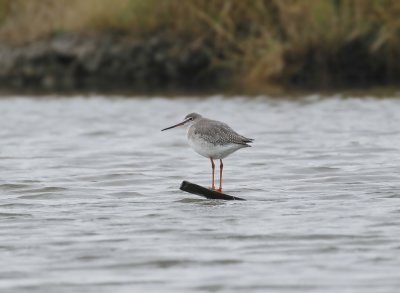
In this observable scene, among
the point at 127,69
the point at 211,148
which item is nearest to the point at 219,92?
the point at 127,69

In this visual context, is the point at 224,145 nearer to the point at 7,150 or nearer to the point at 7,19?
the point at 7,150

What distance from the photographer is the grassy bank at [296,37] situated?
76.5 feet

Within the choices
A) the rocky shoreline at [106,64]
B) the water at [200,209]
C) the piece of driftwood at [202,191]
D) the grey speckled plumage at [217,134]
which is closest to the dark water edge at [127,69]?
the rocky shoreline at [106,64]

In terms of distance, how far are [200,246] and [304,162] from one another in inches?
206

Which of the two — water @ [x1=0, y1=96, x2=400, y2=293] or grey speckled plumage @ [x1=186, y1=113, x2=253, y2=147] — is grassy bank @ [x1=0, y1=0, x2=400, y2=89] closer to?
water @ [x1=0, y1=96, x2=400, y2=293]

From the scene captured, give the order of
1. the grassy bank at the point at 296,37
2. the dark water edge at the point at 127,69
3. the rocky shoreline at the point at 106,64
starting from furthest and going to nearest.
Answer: the rocky shoreline at the point at 106,64, the dark water edge at the point at 127,69, the grassy bank at the point at 296,37

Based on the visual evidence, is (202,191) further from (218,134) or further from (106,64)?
(106,64)

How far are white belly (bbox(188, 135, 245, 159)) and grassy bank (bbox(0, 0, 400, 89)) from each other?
42.5 feet

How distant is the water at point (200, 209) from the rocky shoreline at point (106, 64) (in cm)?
747

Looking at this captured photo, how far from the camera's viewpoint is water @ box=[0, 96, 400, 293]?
647 cm

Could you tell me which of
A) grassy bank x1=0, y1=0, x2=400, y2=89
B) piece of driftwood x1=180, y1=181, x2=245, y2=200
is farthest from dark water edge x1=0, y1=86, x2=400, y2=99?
piece of driftwood x1=180, y1=181, x2=245, y2=200

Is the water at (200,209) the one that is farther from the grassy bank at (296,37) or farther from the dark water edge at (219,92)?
the grassy bank at (296,37)

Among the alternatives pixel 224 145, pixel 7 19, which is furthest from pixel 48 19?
pixel 224 145

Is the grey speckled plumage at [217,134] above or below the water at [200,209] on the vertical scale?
above
